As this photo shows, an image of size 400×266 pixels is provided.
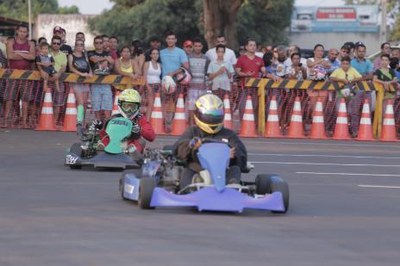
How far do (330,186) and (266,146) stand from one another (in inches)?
227

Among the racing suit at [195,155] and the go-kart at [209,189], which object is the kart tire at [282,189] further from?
the racing suit at [195,155]

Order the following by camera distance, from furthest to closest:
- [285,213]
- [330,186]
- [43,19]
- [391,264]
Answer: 1. [43,19]
2. [330,186]
3. [285,213]
4. [391,264]

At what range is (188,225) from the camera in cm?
966

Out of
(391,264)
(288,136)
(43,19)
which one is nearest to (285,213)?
(391,264)

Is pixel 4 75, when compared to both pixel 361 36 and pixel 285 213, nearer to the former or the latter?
pixel 285 213

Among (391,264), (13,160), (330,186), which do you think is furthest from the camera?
(13,160)

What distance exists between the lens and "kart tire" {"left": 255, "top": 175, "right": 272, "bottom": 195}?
36.0ft

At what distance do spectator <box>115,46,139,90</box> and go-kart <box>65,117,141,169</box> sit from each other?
679cm

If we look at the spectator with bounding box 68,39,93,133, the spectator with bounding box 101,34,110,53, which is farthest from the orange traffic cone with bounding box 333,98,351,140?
the spectator with bounding box 68,39,93,133

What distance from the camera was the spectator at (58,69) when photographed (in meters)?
21.0

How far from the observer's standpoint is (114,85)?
2141cm

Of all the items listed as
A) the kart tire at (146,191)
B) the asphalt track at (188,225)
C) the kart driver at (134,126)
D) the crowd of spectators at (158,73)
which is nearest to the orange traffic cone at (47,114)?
the crowd of spectators at (158,73)

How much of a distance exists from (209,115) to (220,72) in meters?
10.4

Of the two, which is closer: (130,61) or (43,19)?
(130,61)
